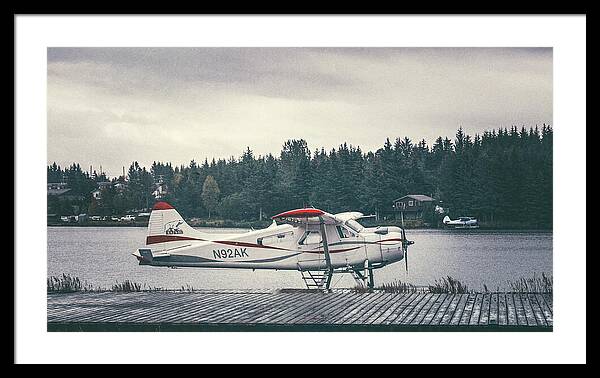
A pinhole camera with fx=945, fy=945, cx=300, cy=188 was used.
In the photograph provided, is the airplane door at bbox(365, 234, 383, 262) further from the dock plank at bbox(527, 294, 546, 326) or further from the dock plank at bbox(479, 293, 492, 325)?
the dock plank at bbox(527, 294, 546, 326)

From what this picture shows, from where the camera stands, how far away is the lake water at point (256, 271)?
11.2 meters

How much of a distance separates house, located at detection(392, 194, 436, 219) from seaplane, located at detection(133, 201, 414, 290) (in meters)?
0.21

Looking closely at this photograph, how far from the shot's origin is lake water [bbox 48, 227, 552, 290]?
1121 cm

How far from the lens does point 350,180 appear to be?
37.2 feet

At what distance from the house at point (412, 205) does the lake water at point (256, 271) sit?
0.22 metres

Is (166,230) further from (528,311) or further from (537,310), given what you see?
(537,310)

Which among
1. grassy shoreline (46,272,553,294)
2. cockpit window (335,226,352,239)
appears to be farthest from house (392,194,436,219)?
grassy shoreline (46,272,553,294)

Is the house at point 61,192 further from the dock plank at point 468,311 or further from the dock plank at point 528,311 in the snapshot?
the dock plank at point 528,311

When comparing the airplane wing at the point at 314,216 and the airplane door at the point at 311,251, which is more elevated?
the airplane wing at the point at 314,216

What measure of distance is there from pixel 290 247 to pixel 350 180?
1079mm

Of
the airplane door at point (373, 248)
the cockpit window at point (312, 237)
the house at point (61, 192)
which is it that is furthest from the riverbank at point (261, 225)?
the cockpit window at point (312, 237)

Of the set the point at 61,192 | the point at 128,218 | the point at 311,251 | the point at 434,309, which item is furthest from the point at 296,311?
the point at 61,192

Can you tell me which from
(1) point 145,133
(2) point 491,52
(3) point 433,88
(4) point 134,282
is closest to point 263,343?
(4) point 134,282
